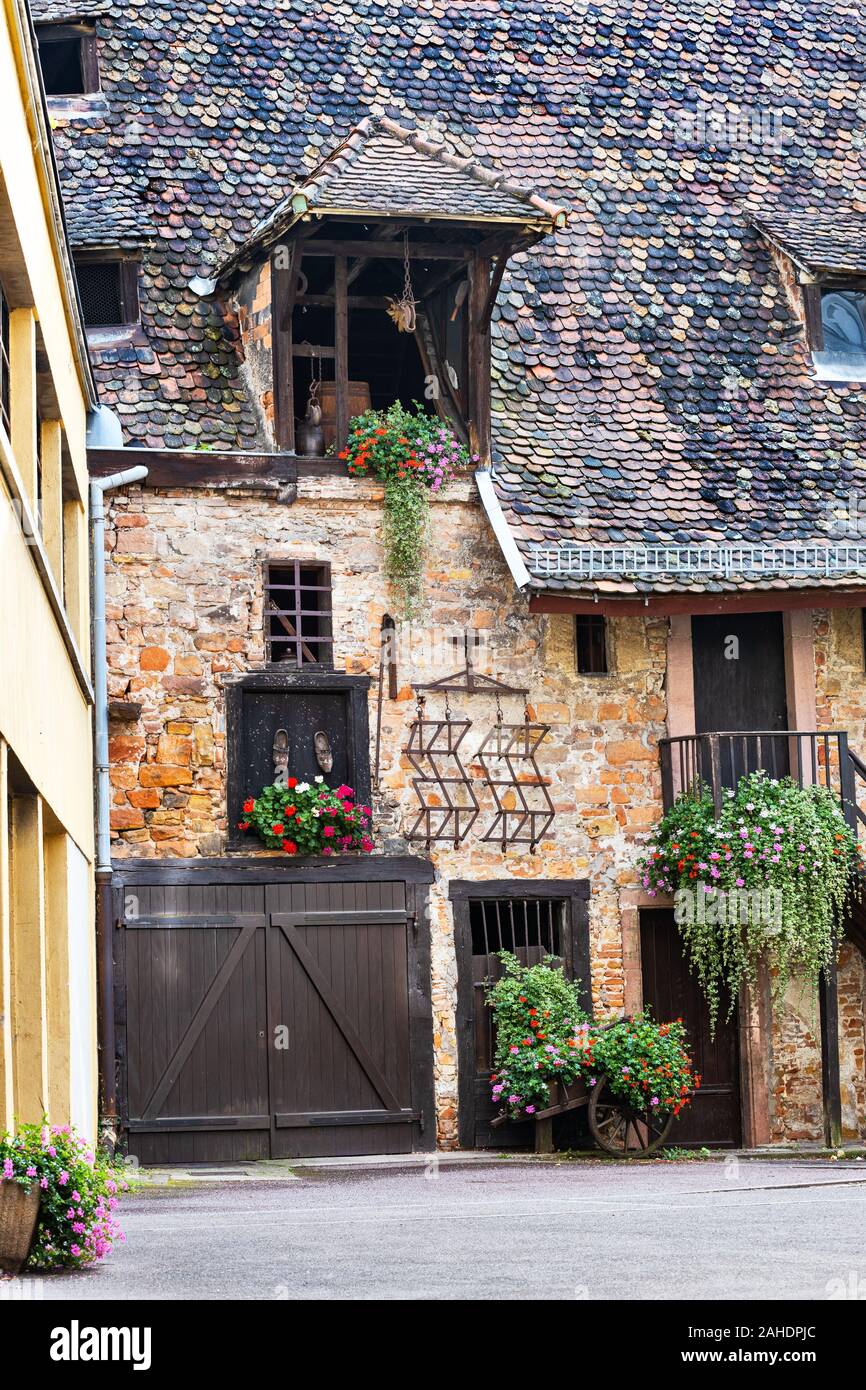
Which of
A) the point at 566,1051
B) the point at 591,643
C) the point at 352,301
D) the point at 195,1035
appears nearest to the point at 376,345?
the point at 352,301

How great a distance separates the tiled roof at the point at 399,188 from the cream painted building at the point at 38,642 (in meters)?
2.72

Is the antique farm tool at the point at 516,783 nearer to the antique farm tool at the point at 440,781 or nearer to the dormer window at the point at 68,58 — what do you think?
the antique farm tool at the point at 440,781

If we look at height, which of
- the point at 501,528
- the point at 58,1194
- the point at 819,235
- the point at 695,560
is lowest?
the point at 58,1194

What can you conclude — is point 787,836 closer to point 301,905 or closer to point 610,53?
point 301,905

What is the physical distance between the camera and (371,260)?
19484mm

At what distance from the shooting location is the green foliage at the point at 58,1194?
384 inches

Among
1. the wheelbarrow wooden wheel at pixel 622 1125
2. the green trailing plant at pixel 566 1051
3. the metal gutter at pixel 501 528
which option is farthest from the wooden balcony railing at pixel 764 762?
the wheelbarrow wooden wheel at pixel 622 1125

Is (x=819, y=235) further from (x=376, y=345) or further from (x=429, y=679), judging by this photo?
(x=429, y=679)

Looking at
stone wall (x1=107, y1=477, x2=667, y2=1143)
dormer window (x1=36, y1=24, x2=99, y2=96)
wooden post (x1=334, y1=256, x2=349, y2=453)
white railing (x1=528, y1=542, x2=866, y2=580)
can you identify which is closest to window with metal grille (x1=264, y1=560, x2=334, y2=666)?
stone wall (x1=107, y1=477, x2=667, y2=1143)

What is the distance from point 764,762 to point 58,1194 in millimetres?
11032

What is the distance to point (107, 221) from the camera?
1939 cm

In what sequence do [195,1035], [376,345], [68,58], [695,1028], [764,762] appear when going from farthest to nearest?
[68,58] < [376,345] < [764,762] < [695,1028] < [195,1035]

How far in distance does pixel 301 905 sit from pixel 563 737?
2680 millimetres
